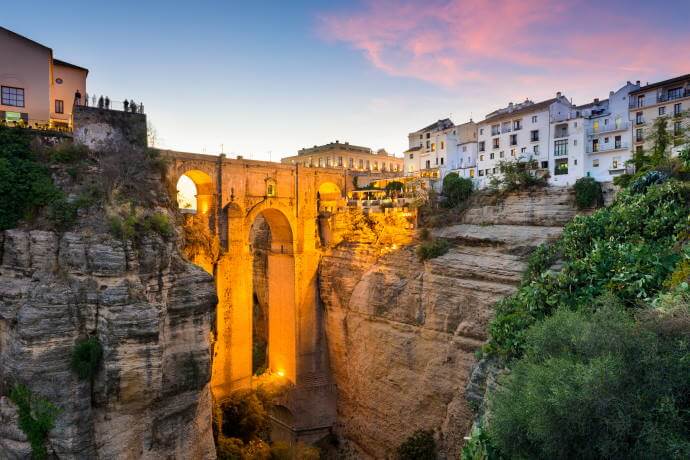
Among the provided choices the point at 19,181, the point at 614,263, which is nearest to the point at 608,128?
the point at 614,263

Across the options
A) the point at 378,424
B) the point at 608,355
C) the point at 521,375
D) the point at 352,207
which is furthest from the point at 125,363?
the point at 352,207

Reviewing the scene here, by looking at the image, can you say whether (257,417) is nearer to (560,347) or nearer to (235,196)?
(235,196)

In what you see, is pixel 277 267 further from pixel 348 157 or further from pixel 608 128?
pixel 348 157

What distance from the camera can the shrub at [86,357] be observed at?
12992 mm

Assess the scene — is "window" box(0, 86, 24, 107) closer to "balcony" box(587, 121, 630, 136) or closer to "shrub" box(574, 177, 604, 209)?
"shrub" box(574, 177, 604, 209)

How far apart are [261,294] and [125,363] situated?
2253 cm

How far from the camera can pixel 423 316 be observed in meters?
22.6

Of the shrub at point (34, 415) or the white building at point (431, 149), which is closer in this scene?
the shrub at point (34, 415)

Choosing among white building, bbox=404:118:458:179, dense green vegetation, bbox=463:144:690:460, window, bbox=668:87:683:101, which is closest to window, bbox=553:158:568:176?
window, bbox=668:87:683:101

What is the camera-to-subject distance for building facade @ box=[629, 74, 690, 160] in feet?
96.9

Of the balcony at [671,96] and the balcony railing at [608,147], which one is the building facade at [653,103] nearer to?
the balcony at [671,96]

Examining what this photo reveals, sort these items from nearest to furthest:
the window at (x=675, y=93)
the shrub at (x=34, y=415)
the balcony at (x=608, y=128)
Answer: the shrub at (x=34, y=415)
the window at (x=675, y=93)
the balcony at (x=608, y=128)

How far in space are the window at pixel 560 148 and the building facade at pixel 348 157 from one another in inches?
854

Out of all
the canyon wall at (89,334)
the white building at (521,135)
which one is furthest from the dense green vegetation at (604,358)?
the white building at (521,135)
